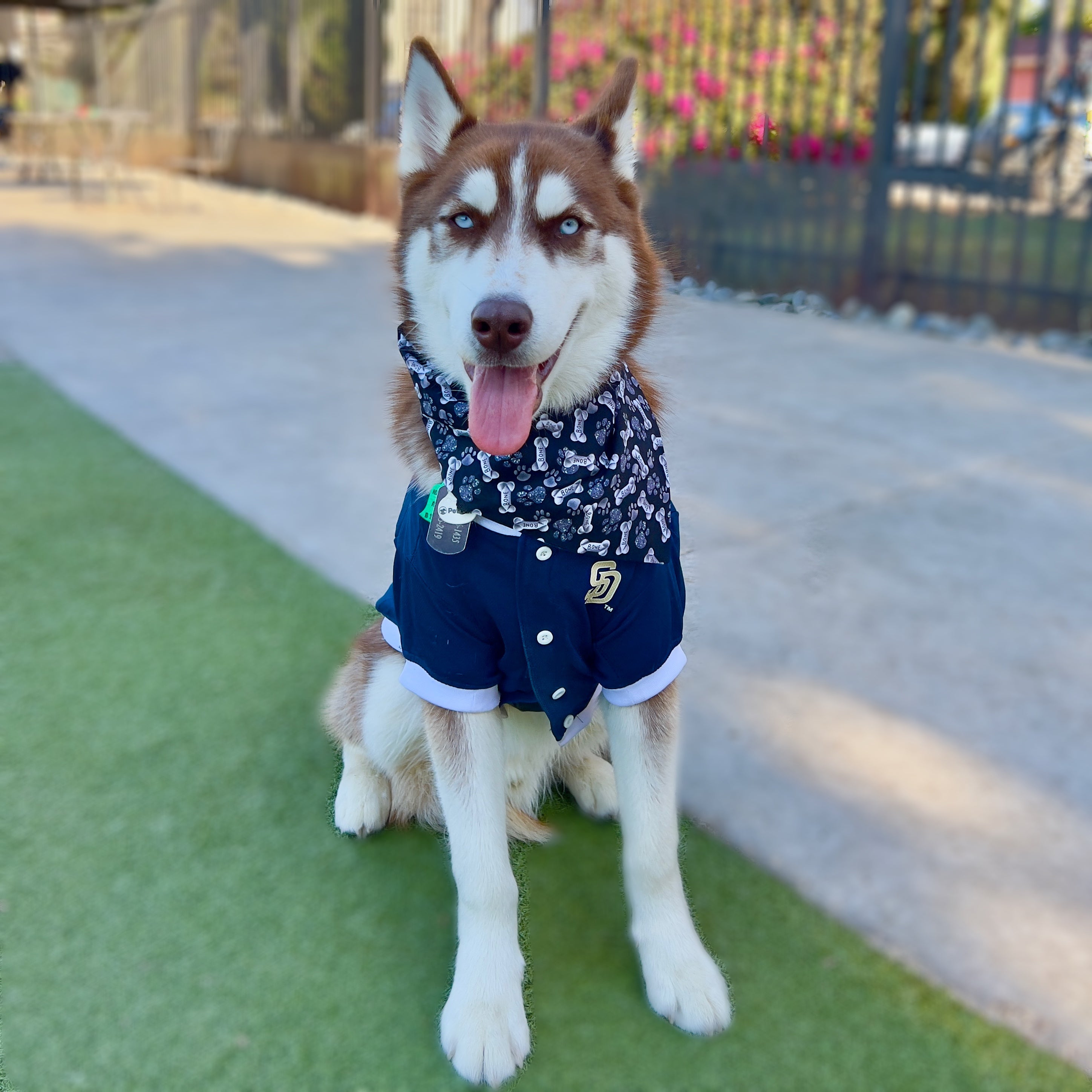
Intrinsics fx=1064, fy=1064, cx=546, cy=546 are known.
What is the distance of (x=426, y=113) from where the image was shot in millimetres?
1695

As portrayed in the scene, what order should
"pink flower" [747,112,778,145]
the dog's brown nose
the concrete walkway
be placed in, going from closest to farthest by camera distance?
the dog's brown nose, "pink flower" [747,112,778,145], the concrete walkway

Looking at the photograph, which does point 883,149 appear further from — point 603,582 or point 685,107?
point 603,582

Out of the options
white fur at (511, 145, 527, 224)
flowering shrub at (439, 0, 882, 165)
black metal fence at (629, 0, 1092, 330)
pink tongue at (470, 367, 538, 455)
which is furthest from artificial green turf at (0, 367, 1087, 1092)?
flowering shrub at (439, 0, 882, 165)

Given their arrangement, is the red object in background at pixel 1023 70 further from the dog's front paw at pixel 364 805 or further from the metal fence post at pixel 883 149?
the dog's front paw at pixel 364 805

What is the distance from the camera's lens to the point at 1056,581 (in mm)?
3512

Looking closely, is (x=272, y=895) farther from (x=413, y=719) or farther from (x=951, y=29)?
(x=951, y=29)

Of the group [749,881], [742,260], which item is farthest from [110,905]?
[742,260]

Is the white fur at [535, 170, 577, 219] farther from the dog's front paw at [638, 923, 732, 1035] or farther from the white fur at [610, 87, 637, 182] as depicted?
the dog's front paw at [638, 923, 732, 1035]

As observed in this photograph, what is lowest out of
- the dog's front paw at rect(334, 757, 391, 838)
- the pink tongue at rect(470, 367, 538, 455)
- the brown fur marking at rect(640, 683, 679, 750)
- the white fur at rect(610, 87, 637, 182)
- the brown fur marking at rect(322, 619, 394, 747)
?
the dog's front paw at rect(334, 757, 391, 838)

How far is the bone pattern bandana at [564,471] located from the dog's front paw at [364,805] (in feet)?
2.67

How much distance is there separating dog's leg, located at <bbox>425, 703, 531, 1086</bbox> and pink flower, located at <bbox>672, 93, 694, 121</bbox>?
283 inches

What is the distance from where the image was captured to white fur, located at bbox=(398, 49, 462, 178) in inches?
63.6

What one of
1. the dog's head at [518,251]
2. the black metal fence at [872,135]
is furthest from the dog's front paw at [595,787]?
the black metal fence at [872,135]

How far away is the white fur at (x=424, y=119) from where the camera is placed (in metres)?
1.62
